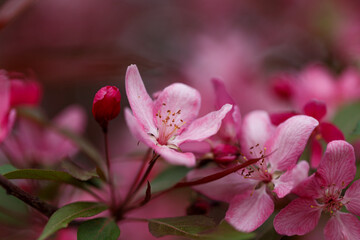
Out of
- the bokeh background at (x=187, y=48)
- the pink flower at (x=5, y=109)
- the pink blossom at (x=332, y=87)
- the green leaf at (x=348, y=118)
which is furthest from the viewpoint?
the bokeh background at (x=187, y=48)

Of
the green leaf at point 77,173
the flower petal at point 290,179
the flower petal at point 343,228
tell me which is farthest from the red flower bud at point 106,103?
the flower petal at point 343,228

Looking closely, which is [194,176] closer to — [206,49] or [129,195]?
A: [129,195]

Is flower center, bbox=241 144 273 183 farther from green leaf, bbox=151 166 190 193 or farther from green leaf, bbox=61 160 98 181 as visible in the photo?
green leaf, bbox=61 160 98 181

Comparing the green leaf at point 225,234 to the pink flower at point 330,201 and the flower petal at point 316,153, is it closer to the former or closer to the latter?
the pink flower at point 330,201

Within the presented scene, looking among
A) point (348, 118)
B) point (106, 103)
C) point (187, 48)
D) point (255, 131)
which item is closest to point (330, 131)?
point (255, 131)

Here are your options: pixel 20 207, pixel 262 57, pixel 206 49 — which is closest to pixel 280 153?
pixel 20 207

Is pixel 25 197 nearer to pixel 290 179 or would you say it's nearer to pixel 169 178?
pixel 169 178

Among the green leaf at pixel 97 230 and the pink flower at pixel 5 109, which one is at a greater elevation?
the pink flower at pixel 5 109
